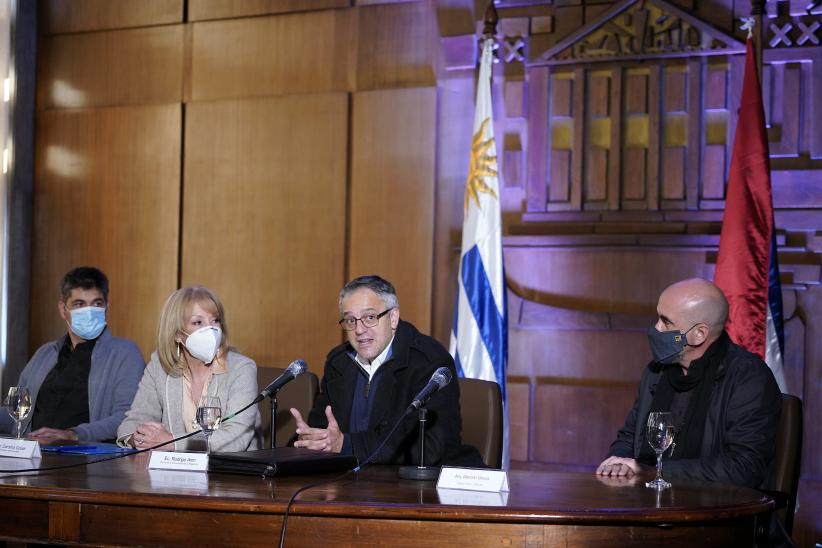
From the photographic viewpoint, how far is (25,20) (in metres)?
6.05

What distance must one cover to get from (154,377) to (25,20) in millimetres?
3420

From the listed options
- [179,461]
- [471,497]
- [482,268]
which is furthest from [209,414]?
[482,268]

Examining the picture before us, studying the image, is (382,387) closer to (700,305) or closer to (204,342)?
(204,342)

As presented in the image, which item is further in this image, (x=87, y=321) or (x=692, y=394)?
(x=87, y=321)

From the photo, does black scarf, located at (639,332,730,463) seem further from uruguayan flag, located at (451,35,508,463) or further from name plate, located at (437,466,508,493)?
uruguayan flag, located at (451,35,508,463)

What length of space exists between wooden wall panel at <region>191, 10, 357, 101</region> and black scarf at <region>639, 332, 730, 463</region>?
2.86m

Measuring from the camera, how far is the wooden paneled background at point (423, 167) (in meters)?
4.67

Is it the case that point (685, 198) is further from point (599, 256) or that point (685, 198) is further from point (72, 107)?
point (72, 107)

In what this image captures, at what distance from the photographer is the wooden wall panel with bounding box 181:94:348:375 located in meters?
5.48

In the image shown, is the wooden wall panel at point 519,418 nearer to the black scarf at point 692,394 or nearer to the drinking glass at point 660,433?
the black scarf at point 692,394

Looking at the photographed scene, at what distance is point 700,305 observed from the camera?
3.23 meters

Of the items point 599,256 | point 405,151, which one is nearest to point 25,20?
point 405,151

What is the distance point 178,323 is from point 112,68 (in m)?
3.04

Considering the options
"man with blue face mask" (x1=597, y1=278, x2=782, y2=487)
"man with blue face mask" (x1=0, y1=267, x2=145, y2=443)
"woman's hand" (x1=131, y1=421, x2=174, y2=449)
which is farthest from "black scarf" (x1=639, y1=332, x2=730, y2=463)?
"man with blue face mask" (x1=0, y1=267, x2=145, y2=443)
